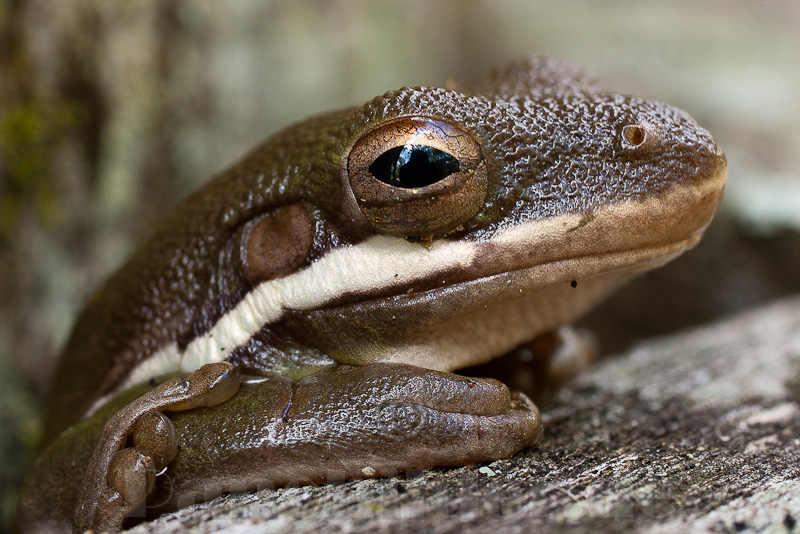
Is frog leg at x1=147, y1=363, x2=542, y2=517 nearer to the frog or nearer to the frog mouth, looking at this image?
the frog

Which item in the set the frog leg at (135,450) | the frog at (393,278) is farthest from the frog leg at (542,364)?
the frog leg at (135,450)

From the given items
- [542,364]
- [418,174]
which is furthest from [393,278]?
[542,364]

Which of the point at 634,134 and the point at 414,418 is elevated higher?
the point at 634,134

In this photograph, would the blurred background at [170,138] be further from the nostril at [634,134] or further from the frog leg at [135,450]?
the nostril at [634,134]

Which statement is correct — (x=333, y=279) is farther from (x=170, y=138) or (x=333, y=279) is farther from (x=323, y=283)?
(x=170, y=138)

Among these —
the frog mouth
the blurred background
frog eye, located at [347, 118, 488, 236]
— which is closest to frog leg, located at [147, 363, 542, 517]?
the frog mouth

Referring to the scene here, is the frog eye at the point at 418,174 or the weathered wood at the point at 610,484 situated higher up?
the frog eye at the point at 418,174
